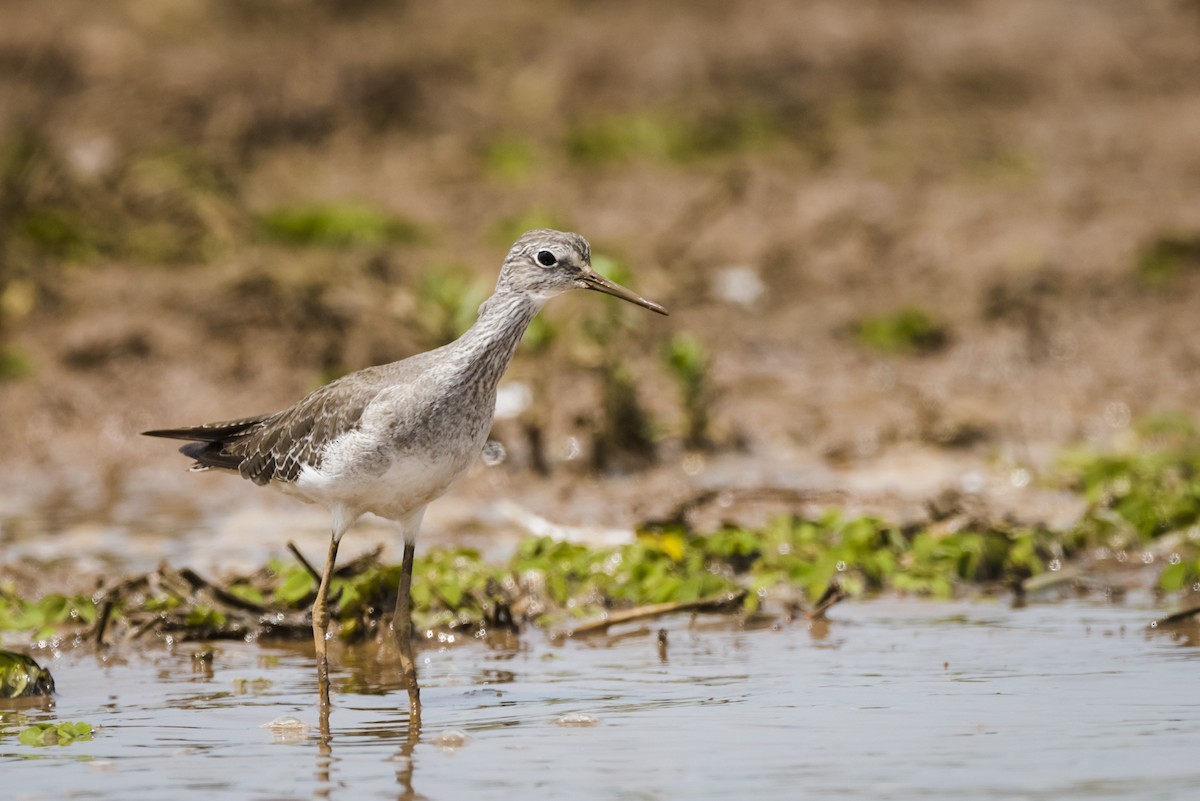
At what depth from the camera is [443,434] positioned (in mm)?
7238

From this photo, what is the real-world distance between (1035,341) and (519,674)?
7.23m

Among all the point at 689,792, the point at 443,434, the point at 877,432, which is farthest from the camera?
the point at 877,432

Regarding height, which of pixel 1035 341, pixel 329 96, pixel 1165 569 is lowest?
pixel 1165 569

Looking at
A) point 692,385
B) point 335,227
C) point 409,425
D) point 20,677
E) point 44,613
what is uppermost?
point 335,227

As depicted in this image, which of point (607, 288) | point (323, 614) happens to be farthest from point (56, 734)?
point (607, 288)

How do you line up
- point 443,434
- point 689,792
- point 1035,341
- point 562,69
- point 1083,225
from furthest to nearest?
1. point 562,69
2. point 1083,225
3. point 1035,341
4. point 443,434
5. point 689,792

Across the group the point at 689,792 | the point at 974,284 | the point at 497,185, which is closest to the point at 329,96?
the point at 497,185

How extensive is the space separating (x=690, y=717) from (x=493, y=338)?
1758 mm

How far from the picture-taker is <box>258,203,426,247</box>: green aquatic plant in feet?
49.6

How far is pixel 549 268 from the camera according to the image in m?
7.56

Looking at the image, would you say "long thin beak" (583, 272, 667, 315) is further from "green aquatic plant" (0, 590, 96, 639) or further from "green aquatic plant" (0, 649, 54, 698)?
"green aquatic plant" (0, 590, 96, 639)

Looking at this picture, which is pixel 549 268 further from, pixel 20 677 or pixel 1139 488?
pixel 1139 488

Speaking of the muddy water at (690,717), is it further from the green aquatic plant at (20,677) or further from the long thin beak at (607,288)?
the long thin beak at (607,288)

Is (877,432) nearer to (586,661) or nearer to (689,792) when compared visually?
(586,661)
